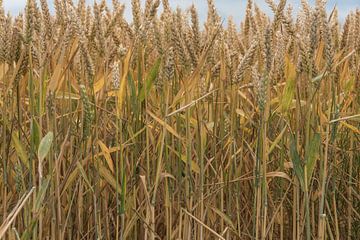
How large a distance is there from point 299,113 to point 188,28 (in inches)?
11.7

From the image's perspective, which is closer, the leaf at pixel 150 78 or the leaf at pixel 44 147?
the leaf at pixel 44 147

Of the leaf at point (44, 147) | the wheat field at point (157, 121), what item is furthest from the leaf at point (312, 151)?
the leaf at point (44, 147)

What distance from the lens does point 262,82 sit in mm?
1130

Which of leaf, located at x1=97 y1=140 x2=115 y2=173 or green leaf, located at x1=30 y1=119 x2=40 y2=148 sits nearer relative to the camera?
green leaf, located at x1=30 y1=119 x2=40 y2=148

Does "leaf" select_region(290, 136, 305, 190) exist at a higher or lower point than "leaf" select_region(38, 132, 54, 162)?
lower

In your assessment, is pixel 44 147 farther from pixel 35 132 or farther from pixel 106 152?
pixel 106 152

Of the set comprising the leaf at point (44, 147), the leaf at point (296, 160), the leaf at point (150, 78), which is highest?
the leaf at point (150, 78)

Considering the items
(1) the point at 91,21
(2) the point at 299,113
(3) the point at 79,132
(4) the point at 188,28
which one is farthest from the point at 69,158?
(2) the point at 299,113

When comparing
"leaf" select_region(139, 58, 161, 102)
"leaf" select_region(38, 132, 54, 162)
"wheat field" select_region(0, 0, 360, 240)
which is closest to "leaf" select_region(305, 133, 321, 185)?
"wheat field" select_region(0, 0, 360, 240)

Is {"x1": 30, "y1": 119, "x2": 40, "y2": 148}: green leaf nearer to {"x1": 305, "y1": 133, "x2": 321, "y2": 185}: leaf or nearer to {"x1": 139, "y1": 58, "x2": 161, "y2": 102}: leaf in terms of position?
{"x1": 139, "y1": 58, "x2": 161, "y2": 102}: leaf

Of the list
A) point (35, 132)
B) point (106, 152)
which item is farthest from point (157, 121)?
point (35, 132)

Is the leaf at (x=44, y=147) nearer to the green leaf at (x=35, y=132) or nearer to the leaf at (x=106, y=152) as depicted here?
the green leaf at (x=35, y=132)

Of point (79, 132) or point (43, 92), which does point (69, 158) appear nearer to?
point (79, 132)

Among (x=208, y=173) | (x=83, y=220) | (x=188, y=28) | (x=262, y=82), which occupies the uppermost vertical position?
(x=188, y=28)
